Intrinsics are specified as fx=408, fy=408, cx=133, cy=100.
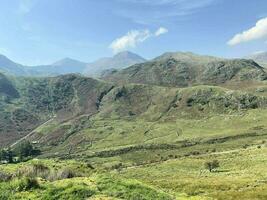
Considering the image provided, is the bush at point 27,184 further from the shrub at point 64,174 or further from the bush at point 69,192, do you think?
the shrub at point 64,174

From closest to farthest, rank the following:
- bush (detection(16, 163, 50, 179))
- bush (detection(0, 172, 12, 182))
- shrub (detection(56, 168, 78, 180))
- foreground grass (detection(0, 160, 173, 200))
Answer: foreground grass (detection(0, 160, 173, 200)) → bush (detection(0, 172, 12, 182)) → bush (detection(16, 163, 50, 179)) → shrub (detection(56, 168, 78, 180))

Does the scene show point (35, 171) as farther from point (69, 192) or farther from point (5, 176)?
point (69, 192)

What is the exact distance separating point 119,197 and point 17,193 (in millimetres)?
5170

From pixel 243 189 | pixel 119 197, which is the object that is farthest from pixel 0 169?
pixel 243 189

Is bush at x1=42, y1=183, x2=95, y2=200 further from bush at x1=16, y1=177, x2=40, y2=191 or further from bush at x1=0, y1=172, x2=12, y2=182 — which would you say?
bush at x1=0, y1=172, x2=12, y2=182

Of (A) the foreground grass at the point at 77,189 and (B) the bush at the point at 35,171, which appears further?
(B) the bush at the point at 35,171

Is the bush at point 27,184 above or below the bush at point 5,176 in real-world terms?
below

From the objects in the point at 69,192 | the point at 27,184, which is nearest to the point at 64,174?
the point at 27,184

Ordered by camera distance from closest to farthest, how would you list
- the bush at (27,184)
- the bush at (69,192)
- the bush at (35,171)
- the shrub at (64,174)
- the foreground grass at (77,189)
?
the bush at (69,192) < the foreground grass at (77,189) < the bush at (27,184) < the bush at (35,171) < the shrub at (64,174)

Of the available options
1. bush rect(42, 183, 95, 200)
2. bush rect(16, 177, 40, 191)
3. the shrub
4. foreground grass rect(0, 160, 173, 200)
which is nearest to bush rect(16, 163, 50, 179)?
the shrub

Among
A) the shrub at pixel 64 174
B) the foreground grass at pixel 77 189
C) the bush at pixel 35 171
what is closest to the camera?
the foreground grass at pixel 77 189

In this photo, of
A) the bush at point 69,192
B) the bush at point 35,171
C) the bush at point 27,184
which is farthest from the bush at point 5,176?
the bush at point 69,192

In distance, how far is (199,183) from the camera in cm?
5638

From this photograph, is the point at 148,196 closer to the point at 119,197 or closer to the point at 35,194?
the point at 119,197
